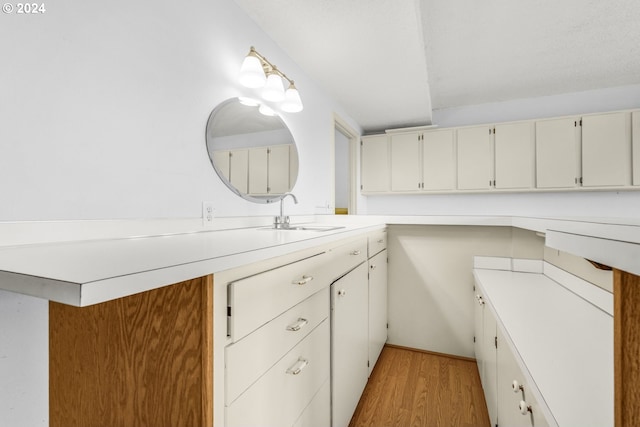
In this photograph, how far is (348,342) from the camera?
55.4 inches

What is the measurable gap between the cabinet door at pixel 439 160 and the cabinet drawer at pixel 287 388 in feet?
9.22

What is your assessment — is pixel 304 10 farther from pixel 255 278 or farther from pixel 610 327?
pixel 610 327

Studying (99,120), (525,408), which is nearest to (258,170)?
(99,120)

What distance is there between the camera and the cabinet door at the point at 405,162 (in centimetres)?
358

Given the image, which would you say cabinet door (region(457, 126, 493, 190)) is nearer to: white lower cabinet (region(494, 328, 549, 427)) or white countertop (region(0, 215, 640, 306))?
white lower cabinet (region(494, 328, 549, 427))

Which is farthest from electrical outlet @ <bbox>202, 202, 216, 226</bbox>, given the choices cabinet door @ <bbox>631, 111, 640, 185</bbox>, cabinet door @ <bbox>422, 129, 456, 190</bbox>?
cabinet door @ <bbox>631, 111, 640, 185</bbox>

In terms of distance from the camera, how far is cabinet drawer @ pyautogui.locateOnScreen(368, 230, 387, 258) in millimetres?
1859

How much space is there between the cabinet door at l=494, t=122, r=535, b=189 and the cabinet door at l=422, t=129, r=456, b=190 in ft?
1.52

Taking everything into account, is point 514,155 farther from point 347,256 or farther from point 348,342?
point 348,342

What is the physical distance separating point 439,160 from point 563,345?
2846 mm

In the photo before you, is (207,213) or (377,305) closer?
(207,213)

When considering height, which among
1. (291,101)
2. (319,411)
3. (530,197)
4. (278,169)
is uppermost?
(291,101)

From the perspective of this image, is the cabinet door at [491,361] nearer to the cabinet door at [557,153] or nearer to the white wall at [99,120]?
the white wall at [99,120]

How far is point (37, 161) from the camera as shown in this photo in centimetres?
79
